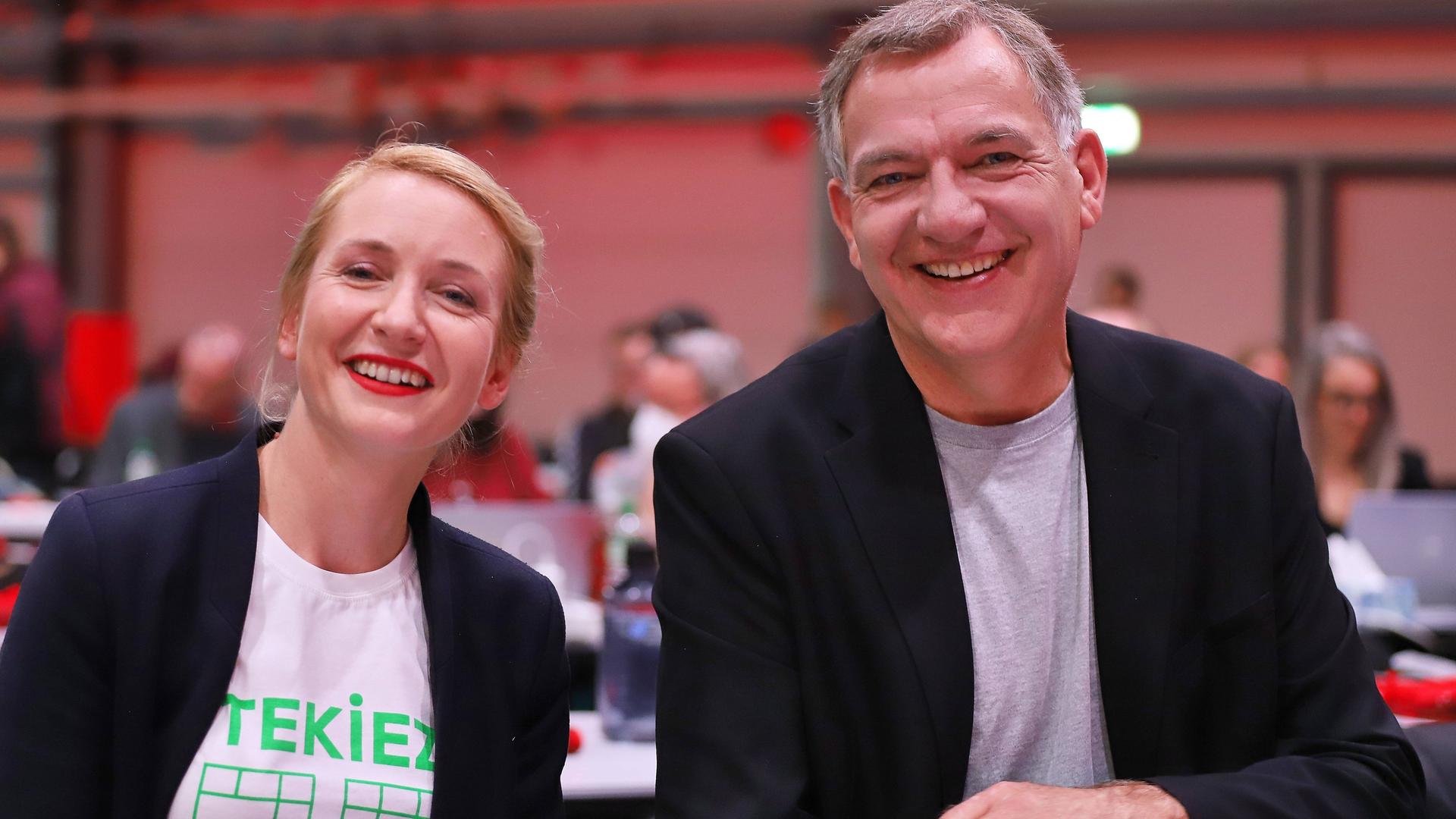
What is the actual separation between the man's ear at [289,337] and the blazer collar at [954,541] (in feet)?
2.04

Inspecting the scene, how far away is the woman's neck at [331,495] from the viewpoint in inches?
57.5

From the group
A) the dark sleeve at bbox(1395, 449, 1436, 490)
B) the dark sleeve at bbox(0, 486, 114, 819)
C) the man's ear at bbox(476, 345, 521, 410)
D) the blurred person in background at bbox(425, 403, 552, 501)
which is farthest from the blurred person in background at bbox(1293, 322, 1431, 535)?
the dark sleeve at bbox(0, 486, 114, 819)

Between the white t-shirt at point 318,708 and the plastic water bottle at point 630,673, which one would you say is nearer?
the white t-shirt at point 318,708

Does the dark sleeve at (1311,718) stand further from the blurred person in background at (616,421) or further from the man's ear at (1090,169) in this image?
the blurred person in background at (616,421)

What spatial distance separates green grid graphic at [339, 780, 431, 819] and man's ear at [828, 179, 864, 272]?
0.75m

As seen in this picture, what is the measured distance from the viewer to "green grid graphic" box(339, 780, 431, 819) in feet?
4.49

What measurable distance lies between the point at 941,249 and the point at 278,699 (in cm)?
84

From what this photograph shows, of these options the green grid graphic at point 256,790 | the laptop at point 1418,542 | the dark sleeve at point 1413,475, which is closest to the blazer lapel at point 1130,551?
the green grid graphic at point 256,790

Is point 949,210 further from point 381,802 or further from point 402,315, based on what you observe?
point 381,802

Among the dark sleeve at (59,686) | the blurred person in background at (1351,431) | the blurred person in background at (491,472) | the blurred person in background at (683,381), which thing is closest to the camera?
the dark sleeve at (59,686)

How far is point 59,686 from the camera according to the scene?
1.30m

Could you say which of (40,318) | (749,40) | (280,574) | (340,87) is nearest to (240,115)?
(340,87)

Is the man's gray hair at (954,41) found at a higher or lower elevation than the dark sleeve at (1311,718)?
higher

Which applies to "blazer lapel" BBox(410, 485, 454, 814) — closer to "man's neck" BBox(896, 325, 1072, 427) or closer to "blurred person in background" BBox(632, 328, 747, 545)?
"man's neck" BBox(896, 325, 1072, 427)
